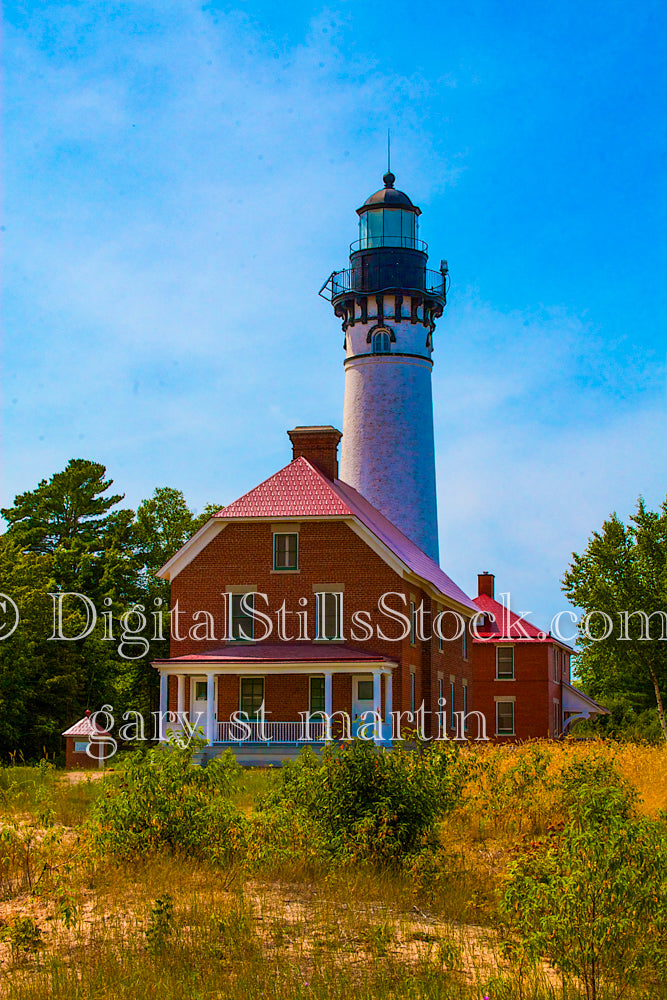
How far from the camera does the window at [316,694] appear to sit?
34.2m

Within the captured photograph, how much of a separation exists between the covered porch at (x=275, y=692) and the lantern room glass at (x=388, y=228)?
71.7ft

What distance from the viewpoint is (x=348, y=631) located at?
34.8 meters

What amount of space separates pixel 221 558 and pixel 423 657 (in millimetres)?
7517

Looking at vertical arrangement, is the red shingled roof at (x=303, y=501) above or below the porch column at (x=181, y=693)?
above

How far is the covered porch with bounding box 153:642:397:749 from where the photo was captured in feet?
108

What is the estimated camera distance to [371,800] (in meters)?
14.2

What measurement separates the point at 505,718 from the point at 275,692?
21.4 meters

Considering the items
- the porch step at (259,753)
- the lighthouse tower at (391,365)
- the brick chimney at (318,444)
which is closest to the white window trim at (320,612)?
the porch step at (259,753)

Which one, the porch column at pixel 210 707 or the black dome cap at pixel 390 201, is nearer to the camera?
the porch column at pixel 210 707

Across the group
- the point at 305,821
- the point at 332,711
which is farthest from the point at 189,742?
the point at 332,711

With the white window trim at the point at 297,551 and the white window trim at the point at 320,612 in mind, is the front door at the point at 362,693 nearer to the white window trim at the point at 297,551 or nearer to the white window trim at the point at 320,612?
the white window trim at the point at 320,612

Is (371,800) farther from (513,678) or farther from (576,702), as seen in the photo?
(576,702)

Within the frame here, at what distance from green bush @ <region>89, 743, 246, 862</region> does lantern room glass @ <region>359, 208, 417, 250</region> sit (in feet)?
127

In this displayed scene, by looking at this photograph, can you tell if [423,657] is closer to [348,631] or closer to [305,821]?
[348,631]
